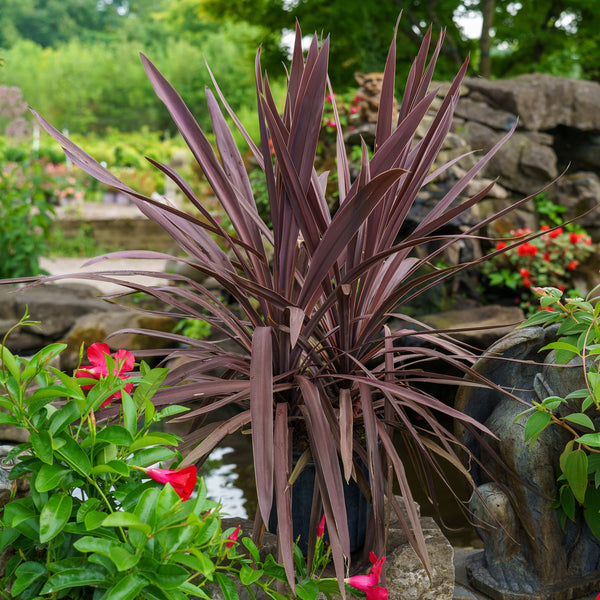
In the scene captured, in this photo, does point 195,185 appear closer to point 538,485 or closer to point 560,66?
point 560,66

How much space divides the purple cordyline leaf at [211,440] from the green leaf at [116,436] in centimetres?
18

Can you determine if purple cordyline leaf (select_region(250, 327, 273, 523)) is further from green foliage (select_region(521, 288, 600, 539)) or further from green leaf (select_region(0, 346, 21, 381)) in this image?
green foliage (select_region(521, 288, 600, 539))

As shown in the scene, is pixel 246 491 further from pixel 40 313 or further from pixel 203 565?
pixel 40 313

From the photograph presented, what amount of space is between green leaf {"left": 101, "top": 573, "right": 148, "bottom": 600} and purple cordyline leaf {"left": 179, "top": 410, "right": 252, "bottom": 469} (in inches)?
11.5

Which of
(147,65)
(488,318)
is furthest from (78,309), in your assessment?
(147,65)

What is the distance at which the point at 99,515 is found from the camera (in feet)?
2.85

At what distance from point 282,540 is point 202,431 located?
0.35 meters

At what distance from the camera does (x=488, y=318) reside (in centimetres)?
392

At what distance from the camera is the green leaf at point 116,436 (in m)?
0.94

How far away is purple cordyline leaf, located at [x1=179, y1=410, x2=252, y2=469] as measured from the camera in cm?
112

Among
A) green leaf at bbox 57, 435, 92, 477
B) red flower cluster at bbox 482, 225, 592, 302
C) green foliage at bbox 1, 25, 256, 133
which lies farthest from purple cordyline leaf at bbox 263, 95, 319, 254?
green foliage at bbox 1, 25, 256, 133

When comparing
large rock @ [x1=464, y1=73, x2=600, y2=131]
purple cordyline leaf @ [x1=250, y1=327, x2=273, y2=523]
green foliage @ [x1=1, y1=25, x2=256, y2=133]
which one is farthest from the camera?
green foliage @ [x1=1, y1=25, x2=256, y2=133]

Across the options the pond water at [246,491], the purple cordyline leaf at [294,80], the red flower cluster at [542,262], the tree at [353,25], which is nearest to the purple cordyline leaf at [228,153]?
the purple cordyline leaf at [294,80]

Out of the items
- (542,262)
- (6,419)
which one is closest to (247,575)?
(6,419)
